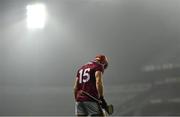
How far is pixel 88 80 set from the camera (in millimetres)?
5203

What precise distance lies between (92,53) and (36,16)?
1.32 meters

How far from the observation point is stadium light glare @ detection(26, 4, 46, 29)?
22.8 ft

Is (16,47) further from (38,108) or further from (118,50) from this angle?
(118,50)

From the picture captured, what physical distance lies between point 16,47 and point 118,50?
1967mm

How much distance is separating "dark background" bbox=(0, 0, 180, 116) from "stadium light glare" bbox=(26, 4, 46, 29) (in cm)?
10

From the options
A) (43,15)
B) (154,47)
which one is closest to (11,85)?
(43,15)

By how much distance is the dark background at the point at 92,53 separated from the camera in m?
6.22

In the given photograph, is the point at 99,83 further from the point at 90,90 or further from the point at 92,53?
the point at 92,53

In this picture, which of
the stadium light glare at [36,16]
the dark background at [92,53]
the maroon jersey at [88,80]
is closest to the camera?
the maroon jersey at [88,80]

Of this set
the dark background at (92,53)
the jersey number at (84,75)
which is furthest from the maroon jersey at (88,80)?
the dark background at (92,53)

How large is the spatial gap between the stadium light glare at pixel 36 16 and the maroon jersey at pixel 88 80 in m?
2.02

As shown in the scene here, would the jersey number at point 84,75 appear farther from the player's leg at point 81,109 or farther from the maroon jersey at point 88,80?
the player's leg at point 81,109

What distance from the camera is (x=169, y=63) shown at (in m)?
6.17

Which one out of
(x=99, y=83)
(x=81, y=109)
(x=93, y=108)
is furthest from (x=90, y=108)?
(x=99, y=83)
